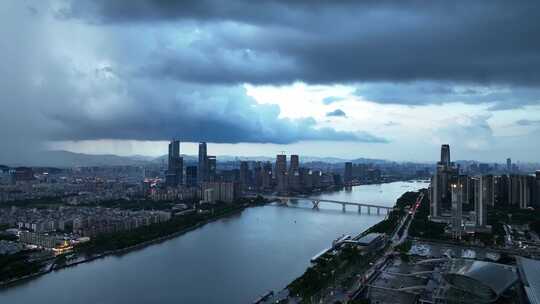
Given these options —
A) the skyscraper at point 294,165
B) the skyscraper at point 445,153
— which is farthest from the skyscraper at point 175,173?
the skyscraper at point 445,153

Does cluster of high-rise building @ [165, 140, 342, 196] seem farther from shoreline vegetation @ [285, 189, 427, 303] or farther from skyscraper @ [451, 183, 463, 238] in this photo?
shoreline vegetation @ [285, 189, 427, 303]

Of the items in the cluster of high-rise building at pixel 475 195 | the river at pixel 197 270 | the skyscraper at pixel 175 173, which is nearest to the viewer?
the river at pixel 197 270

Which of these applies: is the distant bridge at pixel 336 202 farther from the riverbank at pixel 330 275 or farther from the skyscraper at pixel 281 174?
the riverbank at pixel 330 275

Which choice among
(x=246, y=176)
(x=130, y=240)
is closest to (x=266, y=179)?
A: (x=246, y=176)

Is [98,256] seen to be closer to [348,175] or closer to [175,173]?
[175,173]

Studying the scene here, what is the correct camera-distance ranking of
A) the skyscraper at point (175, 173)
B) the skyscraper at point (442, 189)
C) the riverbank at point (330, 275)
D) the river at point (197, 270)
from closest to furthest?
the riverbank at point (330, 275)
the river at point (197, 270)
the skyscraper at point (442, 189)
the skyscraper at point (175, 173)

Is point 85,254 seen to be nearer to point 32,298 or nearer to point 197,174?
point 32,298
